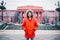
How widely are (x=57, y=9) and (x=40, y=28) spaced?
Result: 42cm

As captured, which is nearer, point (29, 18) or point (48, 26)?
point (29, 18)

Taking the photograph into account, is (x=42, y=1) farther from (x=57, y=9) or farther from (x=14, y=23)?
(x=14, y=23)

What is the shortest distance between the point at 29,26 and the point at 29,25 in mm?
16

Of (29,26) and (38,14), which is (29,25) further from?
(38,14)

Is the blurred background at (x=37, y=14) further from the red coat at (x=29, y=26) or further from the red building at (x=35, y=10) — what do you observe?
the red coat at (x=29, y=26)

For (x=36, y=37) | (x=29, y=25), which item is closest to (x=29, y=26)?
(x=29, y=25)

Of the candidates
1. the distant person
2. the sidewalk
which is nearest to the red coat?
the distant person

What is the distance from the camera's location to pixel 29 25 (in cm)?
203

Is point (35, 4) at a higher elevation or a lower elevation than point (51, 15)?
higher

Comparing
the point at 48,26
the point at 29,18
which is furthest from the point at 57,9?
the point at 29,18

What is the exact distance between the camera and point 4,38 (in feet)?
8.79

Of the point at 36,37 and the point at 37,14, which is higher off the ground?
the point at 37,14

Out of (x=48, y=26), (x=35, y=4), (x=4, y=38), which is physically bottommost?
(x=4, y=38)

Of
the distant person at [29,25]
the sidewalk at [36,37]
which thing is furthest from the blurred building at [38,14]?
the distant person at [29,25]
